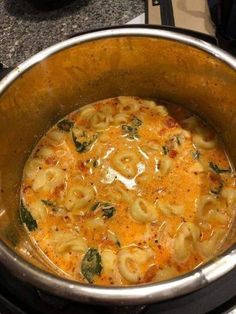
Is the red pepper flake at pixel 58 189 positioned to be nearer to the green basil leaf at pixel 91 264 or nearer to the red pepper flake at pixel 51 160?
the red pepper flake at pixel 51 160

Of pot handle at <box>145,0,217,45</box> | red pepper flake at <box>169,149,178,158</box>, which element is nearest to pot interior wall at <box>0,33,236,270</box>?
red pepper flake at <box>169,149,178,158</box>

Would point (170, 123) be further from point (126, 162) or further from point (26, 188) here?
point (26, 188)

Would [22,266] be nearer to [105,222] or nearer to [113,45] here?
[105,222]

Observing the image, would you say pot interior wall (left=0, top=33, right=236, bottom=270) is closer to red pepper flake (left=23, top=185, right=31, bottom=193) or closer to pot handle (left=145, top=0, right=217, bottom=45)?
red pepper flake (left=23, top=185, right=31, bottom=193)

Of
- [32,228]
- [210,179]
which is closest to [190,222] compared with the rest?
[210,179]

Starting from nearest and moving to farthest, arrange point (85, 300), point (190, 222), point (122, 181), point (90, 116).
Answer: point (85, 300) < point (190, 222) < point (122, 181) < point (90, 116)

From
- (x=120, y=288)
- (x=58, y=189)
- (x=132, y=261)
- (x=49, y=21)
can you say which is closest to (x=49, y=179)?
(x=58, y=189)

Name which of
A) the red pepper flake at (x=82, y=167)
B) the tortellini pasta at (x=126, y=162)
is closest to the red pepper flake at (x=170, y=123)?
the tortellini pasta at (x=126, y=162)
